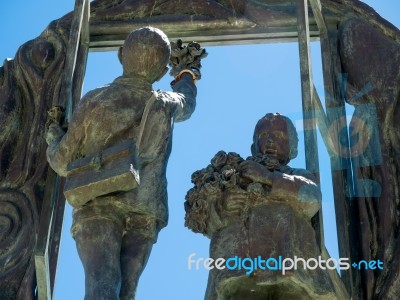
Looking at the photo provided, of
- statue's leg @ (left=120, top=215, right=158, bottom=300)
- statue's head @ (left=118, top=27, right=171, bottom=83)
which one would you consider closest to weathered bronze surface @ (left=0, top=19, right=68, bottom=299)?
statue's leg @ (left=120, top=215, right=158, bottom=300)

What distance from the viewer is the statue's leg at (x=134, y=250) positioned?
9234 millimetres

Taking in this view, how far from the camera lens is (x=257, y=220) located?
30.7 feet

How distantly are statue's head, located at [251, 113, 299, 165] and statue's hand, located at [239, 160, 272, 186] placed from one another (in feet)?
0.84

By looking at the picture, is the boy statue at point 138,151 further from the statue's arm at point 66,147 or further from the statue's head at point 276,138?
the statue's head at point 276,138

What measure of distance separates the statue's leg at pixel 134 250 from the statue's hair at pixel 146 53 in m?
0.98

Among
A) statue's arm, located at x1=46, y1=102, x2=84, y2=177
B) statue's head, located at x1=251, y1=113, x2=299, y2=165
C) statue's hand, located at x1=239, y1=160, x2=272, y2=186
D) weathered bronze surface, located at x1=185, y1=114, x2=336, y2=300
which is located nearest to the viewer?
weathered bronze surface, located at x1=185, y1=114, x2=336, y2=300

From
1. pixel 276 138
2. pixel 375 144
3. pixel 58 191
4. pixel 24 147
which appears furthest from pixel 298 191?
pixel 24 147

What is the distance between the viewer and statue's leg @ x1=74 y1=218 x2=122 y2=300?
8992 millimetres

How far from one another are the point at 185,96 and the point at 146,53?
1.48ft

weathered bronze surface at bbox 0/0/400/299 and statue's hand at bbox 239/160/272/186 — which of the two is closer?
statue's hand at bbox 239/160/272/186

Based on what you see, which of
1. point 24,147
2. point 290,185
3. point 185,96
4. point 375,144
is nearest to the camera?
point 290,185

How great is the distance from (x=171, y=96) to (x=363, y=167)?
128 centimetres

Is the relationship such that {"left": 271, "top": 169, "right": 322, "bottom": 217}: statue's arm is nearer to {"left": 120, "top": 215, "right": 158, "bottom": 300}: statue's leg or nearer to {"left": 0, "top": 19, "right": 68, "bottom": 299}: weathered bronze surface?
{"left": 120, "top": 215, "right": 158, "bottom": 300}: statue's leg

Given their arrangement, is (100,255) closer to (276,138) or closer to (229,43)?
(276,138)
